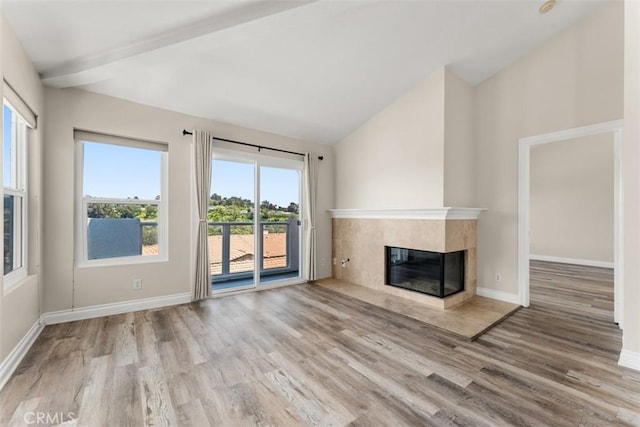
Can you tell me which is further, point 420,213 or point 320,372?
point 420,213

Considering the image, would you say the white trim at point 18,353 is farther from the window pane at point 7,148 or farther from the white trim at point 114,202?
the window pane at point 7,148

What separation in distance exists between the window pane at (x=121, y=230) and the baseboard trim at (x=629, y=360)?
4.72 meters

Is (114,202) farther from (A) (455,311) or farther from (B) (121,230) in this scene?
(A) (455,311)

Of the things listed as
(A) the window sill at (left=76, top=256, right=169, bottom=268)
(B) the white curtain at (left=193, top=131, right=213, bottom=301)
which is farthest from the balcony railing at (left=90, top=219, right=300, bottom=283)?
(A) the window sill at (left=76, top=256, right=169, bottom=268)

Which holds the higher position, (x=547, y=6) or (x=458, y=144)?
(x=547, y=6)

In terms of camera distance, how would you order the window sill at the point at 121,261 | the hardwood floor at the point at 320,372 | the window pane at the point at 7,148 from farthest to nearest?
the window sill at the point at 121,261 → the window pane at the point at 7,148 → the hardwood floor at the point at 320,372

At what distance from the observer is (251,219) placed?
4.21m

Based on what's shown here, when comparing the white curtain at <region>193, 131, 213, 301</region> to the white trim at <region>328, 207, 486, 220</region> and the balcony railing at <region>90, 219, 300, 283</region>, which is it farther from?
the white trim at <region>328, 207, 486, 220</region>

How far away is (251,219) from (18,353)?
105 inches

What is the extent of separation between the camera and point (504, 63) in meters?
3.57

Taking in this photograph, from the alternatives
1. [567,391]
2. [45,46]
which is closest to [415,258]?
[567,391]

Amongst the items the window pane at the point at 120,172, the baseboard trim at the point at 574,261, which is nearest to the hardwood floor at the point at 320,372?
the window pane at the point at 120,172

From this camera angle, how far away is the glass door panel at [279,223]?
4359 mm

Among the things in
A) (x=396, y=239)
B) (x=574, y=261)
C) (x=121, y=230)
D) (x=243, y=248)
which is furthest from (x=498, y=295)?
(x=121, y=230)
